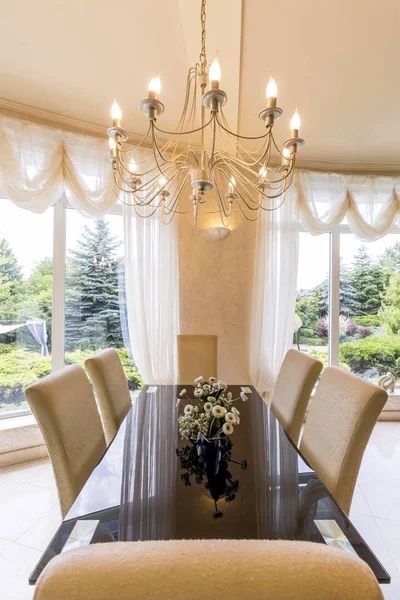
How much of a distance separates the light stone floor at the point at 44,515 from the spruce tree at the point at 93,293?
1162mm

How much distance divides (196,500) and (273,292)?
2.50 meters

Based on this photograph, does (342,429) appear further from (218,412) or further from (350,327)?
(350,327)

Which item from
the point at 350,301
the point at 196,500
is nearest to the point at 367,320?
the point at 350,301

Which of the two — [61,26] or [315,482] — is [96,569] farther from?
[61,26]

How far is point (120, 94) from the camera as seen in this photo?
2.28m

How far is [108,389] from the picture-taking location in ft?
5.65

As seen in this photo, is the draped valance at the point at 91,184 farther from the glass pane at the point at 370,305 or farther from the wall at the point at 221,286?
the wall at the point at 221,286

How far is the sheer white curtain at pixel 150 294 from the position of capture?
9.43 feet

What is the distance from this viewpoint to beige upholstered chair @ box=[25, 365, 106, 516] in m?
1.10

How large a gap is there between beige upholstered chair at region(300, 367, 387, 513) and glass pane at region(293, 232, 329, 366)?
7.58 feet

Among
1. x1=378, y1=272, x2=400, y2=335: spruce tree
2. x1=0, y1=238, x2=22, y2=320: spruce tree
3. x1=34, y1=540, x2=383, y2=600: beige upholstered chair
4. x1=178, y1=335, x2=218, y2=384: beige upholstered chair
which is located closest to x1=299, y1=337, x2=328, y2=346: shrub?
x1=378, y1=272, x2=400, y2=335: spruce tree

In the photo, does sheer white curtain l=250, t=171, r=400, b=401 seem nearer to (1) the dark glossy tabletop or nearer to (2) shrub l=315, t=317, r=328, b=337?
(2) shrub l=315, t=317, r=328, b=337

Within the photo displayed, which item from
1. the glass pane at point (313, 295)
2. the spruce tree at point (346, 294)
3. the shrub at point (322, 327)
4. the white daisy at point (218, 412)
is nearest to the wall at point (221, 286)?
the glass pane at point (313, 295)

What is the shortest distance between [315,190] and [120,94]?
2.22 meters
